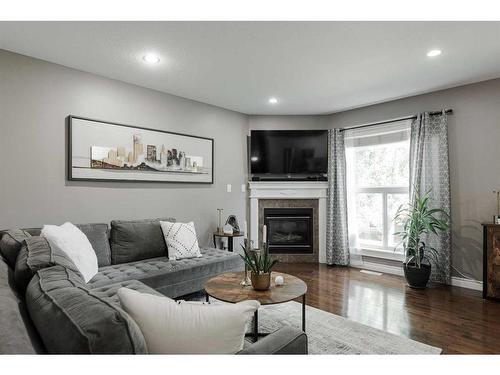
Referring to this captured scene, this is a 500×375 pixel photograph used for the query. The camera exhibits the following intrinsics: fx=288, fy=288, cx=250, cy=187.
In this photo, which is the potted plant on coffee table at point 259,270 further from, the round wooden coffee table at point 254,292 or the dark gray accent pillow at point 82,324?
the dark gray accent pillow at point 82,324

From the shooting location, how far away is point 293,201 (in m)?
4.94

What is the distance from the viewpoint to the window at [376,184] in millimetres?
4223

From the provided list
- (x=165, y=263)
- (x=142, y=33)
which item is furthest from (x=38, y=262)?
(x=142, y=33)

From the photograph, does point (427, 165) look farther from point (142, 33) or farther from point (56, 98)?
point (56, 98)

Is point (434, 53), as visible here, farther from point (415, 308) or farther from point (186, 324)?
point (186, 324)

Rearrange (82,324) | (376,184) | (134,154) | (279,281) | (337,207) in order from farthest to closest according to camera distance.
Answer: (337,207) → (376,184) → (134,154) → (279,281) → (82,324)

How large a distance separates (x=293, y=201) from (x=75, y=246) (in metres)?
3.38

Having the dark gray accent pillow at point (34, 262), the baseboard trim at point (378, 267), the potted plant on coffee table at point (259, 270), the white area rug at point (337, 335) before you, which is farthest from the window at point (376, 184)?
the dark gray accent pillow at point (34, 262)

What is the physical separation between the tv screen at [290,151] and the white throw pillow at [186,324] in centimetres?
397

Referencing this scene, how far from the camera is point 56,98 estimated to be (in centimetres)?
292

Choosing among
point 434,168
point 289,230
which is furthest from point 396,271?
point 289,230

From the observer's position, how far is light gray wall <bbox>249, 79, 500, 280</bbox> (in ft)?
11.2

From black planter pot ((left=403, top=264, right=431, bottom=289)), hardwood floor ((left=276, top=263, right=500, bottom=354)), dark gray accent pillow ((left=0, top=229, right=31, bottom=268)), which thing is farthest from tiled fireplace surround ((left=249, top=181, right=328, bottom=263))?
dark gray accent pillow ((left=0, top=229, right=31, bottom=268))

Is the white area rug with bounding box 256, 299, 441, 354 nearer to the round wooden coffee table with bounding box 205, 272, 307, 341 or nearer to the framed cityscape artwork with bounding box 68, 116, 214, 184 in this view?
the round wooden coffee table with bounding box 205, 272, 307, 341
